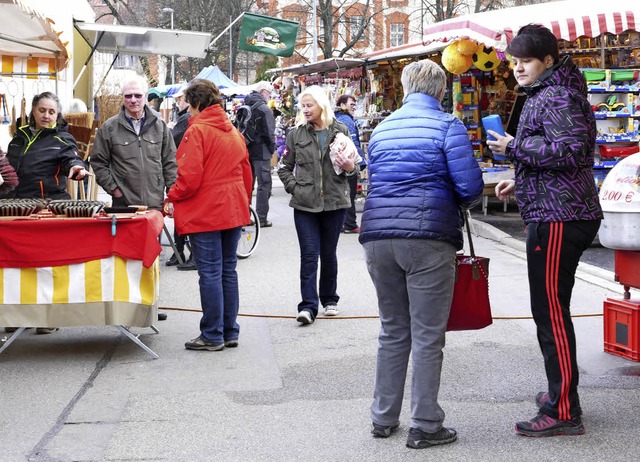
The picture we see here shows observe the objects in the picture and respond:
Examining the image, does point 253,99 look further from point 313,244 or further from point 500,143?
point 500,143

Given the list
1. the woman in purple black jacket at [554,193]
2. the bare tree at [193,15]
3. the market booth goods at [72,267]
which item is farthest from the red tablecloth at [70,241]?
the bare tree at [193,15]

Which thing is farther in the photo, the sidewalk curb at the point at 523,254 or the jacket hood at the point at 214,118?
the sidewalk curb at the point at 523,254

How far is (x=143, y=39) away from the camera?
53.0ft

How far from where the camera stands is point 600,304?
885cm

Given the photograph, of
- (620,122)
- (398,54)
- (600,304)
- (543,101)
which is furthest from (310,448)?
(398,54)

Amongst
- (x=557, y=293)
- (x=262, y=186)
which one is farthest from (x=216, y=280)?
(x=262, y=186)

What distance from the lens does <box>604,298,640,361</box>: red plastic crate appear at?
6.14m

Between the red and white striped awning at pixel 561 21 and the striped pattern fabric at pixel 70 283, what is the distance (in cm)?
769

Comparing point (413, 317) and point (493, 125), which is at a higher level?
point (493, 125)

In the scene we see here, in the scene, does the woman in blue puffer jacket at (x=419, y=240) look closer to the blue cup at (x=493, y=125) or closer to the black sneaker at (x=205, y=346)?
the blue cup at (x=493, y=125)

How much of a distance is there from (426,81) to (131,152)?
3.81 m

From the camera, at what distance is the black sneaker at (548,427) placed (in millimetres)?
5055

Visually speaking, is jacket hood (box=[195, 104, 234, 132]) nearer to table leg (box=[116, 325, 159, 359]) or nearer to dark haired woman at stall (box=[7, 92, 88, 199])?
dark haired woman at stall (box=[7, 92, 88, 199])

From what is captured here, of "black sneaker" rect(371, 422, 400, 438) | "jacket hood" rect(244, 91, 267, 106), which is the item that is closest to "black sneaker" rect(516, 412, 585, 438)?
"black sneaker" rect(371, 422, 400, 438)
